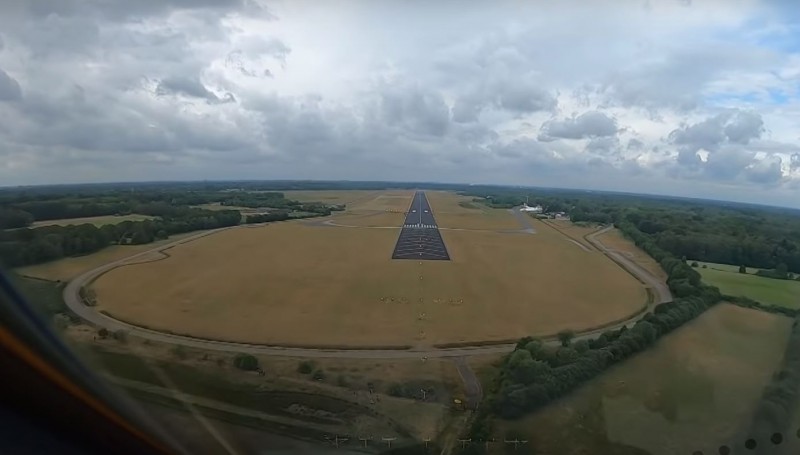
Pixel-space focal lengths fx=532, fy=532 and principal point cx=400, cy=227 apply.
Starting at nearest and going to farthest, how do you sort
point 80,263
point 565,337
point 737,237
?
1. point 80,263
2. point 565,337
3. point 737,237

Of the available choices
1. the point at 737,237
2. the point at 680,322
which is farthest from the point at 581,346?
the point at 737,237

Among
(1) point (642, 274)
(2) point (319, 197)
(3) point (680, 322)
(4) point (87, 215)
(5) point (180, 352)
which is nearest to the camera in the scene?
(5) point (180, 352)

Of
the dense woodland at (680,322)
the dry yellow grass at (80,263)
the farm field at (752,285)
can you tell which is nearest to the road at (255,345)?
the dry yellow grass at (80,263)

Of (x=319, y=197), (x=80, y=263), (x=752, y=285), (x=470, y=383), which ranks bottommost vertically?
(x=470, y=383)

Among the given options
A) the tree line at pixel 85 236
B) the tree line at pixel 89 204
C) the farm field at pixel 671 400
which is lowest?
the farm field at pixel 671 400

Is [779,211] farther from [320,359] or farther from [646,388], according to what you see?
[320,359]

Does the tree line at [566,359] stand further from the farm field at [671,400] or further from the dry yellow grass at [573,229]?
the dry yellow grass at [573,229]

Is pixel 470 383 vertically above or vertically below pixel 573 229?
below

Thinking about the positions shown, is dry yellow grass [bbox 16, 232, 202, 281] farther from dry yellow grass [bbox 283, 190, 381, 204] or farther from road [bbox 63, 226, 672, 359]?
dry yellow grass [bbox 283, 190, 381, 204]

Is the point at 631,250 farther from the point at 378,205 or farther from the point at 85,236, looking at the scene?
the point at 378,205
